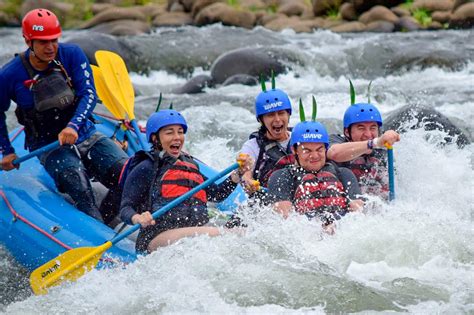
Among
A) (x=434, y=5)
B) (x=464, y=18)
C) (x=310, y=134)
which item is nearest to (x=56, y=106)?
(x=310, y=134)

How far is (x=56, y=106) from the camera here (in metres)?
6.11

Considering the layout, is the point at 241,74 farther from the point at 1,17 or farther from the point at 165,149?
the point at 1,17

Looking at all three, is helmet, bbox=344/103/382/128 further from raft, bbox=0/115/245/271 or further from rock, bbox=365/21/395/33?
rock, bbox=365/21/395/33

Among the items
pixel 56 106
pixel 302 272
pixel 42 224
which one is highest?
pixel 56 106

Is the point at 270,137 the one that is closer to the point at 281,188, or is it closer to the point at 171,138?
the point at 281,188

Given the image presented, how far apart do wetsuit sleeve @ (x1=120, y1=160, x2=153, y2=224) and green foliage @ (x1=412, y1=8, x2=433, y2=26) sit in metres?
14.1

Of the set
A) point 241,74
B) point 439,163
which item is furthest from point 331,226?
point 241,74

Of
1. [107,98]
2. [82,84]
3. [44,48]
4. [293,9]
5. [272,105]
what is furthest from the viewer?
[293,9]

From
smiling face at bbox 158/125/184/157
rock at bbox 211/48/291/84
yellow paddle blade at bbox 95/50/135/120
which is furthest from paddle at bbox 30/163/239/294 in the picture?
rock at bbox 211/48/291/84

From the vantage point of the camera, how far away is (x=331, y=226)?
5348 millimetres

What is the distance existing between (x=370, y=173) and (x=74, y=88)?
2.29 m

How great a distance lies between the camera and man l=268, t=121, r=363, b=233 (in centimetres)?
545

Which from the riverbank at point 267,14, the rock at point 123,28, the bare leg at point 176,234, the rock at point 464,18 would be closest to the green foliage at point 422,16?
the riverbank at point 267,14

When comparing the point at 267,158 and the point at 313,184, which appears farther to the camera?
the point at 267,158
